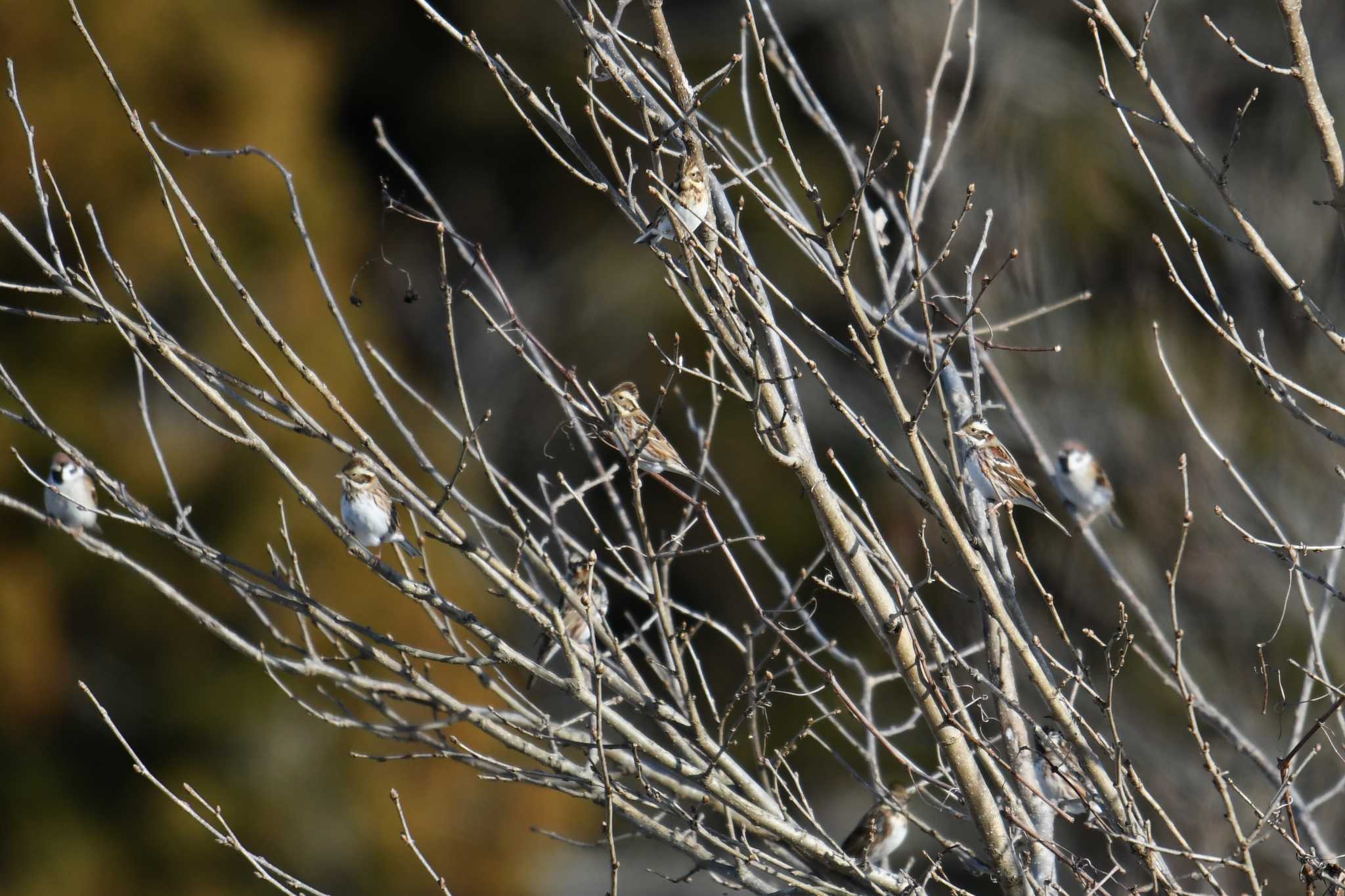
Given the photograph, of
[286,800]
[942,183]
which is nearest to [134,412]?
[286,800]

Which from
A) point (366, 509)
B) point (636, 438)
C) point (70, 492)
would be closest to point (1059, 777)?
point (636, 438)

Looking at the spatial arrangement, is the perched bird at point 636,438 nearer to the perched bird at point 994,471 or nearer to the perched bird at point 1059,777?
the perched bird at point 994,471

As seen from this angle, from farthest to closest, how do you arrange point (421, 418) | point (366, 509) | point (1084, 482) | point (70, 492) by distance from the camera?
point (421, 418) → point (70, 492) → point (1084, 482) → point (366, 509)

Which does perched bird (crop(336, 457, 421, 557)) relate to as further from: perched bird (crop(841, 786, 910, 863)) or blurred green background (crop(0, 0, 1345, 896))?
blurred green background (crop(0, 0, 1345, 896))

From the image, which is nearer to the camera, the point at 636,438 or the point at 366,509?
the point at 636,438

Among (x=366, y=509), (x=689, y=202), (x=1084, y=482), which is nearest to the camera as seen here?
(x=689, y=202)

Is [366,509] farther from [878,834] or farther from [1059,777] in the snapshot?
[1059,777]

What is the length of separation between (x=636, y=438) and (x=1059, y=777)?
1.74 meters

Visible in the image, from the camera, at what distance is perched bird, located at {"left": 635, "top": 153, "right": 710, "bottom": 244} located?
3492 mm

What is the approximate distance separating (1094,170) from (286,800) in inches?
324

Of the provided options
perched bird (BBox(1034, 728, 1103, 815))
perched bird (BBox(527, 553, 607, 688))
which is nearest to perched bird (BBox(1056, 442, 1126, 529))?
perched bird (BBox(1034, 728, 1103, 815))

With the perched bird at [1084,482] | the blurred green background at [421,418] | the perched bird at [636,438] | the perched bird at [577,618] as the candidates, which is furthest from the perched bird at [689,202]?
the blurred green background at [421,418]

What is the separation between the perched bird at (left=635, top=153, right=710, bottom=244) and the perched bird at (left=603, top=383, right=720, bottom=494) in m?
0.48

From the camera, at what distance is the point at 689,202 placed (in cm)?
369
